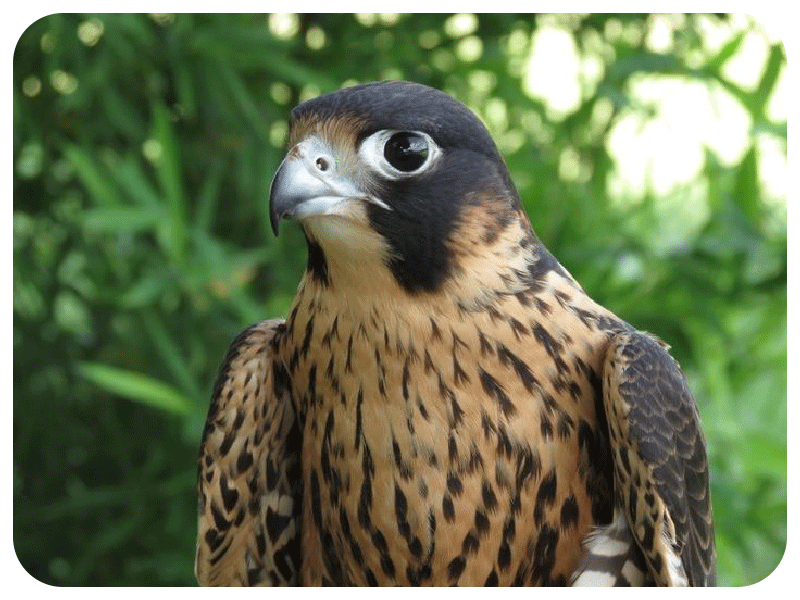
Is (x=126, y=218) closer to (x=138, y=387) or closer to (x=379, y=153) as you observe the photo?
(x=138, y=387)

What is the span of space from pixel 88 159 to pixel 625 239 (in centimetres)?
123

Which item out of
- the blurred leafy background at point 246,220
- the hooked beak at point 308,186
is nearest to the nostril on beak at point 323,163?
the hooked beak at point 308,186

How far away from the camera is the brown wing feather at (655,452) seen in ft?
4.99

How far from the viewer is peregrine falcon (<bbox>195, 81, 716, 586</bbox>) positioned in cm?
150

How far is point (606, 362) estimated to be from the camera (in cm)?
157

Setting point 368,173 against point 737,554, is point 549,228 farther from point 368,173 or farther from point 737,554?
point 368,173

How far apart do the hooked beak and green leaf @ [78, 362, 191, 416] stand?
108 centimetres

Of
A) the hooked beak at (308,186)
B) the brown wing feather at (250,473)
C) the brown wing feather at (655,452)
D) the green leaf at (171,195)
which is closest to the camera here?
the hooked beak at (308,186)

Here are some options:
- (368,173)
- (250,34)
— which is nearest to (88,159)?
(250,34)

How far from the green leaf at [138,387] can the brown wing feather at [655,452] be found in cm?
118

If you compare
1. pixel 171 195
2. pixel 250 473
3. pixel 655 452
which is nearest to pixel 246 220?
pixel 171 195

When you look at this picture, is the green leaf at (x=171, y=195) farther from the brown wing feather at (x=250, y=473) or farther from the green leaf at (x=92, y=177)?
the brown wing feather at (x=250, y=473)
